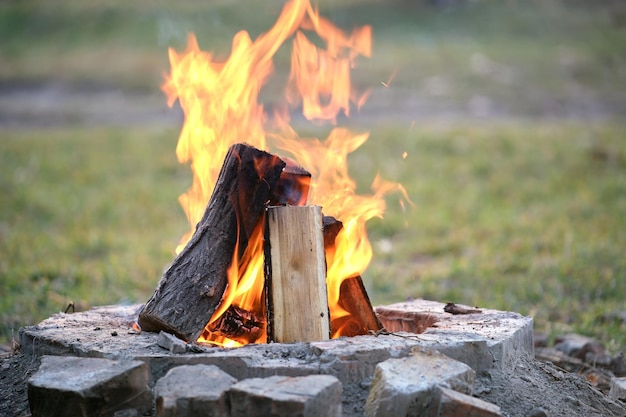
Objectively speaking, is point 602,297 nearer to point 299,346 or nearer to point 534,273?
point 534,273

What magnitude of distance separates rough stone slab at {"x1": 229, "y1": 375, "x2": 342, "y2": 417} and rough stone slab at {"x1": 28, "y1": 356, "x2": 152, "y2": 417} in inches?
15.2

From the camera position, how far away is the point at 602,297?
572 cm

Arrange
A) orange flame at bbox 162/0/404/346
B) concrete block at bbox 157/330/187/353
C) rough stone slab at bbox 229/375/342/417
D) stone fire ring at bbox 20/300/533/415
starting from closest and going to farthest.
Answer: rough stone slab at bbox 229/375/342/417 < stone fire ring at bbox 20/300/533/415 < concrete block at bbox 157/330/187/353 < orange flame at bbox 162/0/404/346

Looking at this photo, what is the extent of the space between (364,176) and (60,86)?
9.14 meters

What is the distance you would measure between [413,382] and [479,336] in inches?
21.4

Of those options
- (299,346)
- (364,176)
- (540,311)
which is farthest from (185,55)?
(364,176)

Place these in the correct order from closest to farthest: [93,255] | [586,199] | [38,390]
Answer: [38,390] → [93,255] → [586,199]

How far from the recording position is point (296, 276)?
327 cm

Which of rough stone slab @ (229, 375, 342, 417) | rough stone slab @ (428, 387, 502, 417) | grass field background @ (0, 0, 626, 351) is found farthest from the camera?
grass field background @ (0, 0, 626, 351)

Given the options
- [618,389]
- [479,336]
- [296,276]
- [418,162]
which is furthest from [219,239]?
[418,162]

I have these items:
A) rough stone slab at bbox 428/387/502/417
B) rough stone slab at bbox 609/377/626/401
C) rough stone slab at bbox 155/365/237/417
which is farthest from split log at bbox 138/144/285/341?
rough stone slab at bbox 609/377/626/401

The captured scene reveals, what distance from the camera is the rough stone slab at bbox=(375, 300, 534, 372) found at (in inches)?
120

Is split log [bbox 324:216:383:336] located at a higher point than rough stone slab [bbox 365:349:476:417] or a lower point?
higher

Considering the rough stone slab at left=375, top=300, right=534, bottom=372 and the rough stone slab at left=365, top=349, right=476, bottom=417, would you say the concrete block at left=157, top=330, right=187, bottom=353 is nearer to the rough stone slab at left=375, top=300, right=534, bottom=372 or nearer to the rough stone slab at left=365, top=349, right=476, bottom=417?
the rough stone slab at left=365, top=349, right=476, bottom=417
